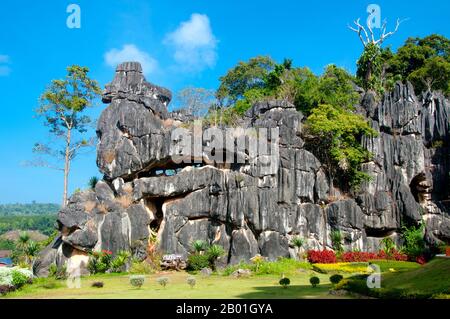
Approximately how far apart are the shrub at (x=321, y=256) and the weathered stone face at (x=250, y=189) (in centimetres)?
135

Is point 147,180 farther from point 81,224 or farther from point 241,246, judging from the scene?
point 241,246

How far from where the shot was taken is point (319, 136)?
31.7 m

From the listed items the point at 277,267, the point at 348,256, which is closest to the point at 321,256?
the point at 348,256

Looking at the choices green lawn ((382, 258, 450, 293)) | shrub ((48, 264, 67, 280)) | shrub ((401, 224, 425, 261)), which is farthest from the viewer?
shrub ((401, 224, 425, 261))

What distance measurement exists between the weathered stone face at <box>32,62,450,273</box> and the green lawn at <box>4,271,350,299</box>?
15.7 ft

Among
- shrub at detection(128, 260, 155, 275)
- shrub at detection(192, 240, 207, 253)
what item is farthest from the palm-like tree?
shrub at detection(192, 240, 207, 253)

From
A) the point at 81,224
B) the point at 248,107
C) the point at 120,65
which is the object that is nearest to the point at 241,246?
the point at 81,224

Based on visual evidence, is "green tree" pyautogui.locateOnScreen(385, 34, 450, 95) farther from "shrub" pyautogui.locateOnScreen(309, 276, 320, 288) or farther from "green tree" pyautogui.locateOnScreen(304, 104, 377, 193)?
"shrub" pyautogui.locateOnScreen(309, 276, 320, 288)

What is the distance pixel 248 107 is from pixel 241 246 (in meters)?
13.2

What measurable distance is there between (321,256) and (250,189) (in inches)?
230

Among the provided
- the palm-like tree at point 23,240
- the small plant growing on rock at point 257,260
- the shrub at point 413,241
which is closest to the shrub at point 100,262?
the palm-like tree at point 23,240

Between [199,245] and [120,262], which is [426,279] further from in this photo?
[120,262]

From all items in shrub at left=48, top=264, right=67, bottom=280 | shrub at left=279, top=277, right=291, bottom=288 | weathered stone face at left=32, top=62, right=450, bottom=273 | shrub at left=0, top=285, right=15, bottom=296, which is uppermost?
weathered stone face at left=32, top=62, right=450, bottom=273

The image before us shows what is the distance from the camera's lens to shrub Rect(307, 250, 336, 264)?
2688 centimetres
